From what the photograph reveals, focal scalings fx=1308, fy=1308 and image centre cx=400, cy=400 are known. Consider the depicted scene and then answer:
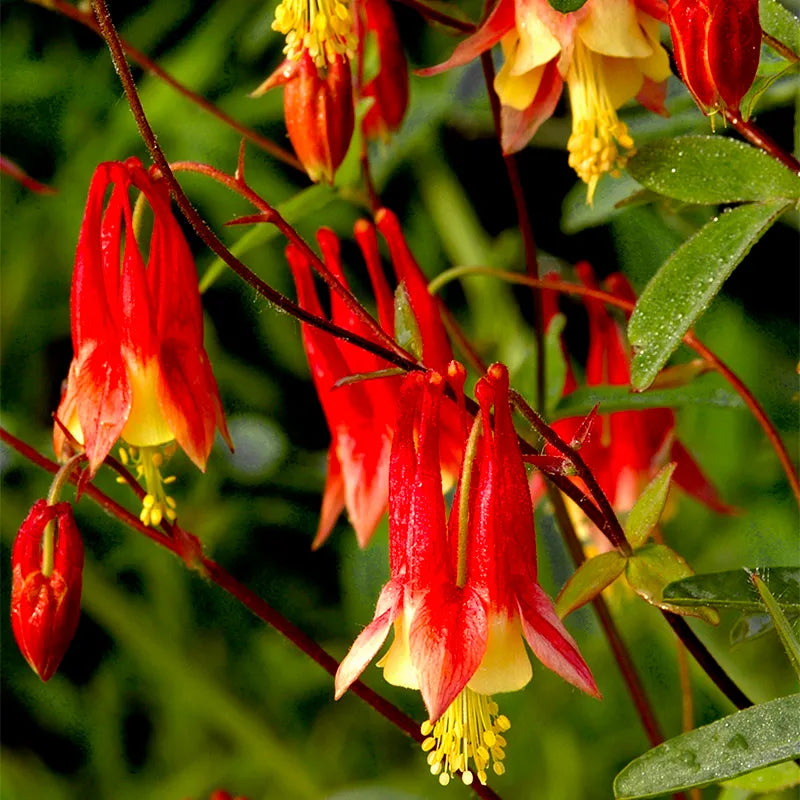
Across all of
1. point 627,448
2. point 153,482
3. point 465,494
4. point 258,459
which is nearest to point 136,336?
point 153,482

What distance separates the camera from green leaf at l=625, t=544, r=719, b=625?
67 centimetres

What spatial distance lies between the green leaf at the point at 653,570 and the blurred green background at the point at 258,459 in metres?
0.82

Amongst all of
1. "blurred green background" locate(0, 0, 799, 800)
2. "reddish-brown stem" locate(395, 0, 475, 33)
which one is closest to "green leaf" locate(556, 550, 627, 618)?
"reddish-brown stem" locate(395, 0, 475, 33)

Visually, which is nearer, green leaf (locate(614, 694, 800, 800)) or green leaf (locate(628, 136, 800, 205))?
green leaf (locate(614, 694, 800, 800))

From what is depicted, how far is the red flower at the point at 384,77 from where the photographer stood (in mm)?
909

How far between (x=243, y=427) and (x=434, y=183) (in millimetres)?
407

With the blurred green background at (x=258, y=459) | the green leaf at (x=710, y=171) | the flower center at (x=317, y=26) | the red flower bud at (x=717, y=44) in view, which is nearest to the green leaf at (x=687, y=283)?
the green leaf at (x=710, y=171)

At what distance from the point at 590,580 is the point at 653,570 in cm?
3

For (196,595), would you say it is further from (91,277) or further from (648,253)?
(91,277)

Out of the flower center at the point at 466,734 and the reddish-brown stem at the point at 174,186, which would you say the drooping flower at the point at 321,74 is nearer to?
the reddish-brown stem at the point at 174,186

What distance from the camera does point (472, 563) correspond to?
1.99ft

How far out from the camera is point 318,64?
0.74 meters

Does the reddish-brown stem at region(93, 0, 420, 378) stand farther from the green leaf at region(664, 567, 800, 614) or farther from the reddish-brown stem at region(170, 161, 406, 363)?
the green leaf at region(664, 567, 800, 614)

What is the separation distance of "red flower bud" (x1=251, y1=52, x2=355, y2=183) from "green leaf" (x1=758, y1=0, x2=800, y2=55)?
0.24 m
